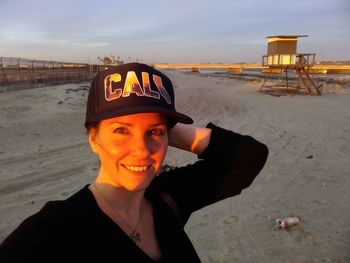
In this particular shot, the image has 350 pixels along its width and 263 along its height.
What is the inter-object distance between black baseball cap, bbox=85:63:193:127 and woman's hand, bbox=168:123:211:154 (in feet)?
1.70

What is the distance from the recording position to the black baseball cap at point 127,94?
1.39 metres

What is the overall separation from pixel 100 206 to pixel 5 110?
1454 centimetres

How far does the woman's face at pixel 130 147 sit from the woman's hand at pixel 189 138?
50 centimetres

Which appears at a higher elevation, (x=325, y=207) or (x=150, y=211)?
(x=150, y=211)

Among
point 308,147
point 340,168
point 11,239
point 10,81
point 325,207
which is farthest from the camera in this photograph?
point 10,81

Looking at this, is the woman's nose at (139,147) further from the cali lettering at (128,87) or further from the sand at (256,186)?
the sand at (256,186)

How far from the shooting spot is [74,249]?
1.25m

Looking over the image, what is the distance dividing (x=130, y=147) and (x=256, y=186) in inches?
208

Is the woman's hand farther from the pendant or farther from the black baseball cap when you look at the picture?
the pendant

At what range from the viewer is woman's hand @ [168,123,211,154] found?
2.06 metres

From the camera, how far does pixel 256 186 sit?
6.38m

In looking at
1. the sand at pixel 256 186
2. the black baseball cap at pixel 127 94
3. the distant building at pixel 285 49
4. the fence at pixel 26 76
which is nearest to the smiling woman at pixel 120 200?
the black baseball cap at pixel 127 94

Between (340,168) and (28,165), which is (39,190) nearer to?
(28,165)

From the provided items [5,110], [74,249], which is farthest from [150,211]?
[5,110]
